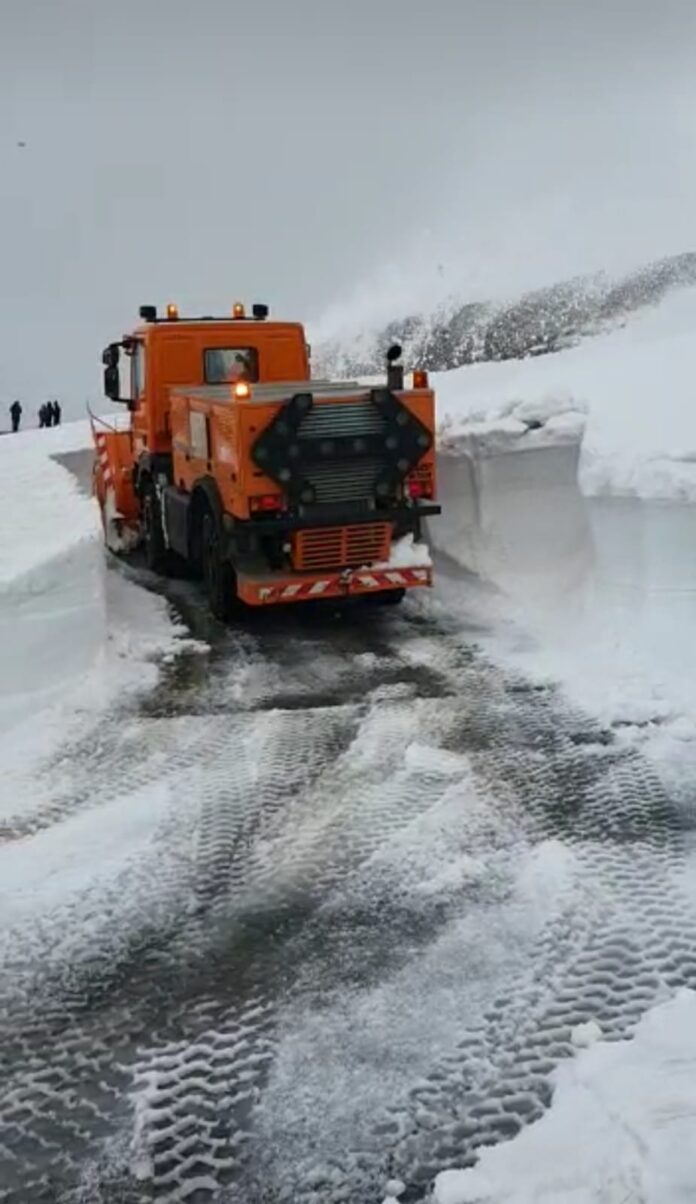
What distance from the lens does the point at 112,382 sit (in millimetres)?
12172

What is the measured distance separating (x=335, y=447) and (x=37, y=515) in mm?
2850

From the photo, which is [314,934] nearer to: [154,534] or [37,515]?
[37,515]

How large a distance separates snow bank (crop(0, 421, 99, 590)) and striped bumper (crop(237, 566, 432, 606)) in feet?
4.21

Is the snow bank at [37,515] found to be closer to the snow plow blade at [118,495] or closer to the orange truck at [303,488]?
the snow plow blade at [118,495]

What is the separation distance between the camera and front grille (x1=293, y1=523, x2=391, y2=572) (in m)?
9.17

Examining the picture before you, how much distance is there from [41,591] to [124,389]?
4804 millimetres

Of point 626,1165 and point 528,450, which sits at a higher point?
point 528,450

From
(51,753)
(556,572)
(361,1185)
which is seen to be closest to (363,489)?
(556,572)

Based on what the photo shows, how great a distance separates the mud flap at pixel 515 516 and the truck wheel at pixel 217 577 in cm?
238

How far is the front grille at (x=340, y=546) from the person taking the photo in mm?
9172

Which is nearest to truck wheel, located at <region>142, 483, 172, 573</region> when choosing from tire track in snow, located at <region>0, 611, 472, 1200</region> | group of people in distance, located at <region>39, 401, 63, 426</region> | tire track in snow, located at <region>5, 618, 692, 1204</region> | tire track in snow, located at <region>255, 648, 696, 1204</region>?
tire track in snow, located at <region>5, 618, 692, 1204</region>

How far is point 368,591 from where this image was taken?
948cm

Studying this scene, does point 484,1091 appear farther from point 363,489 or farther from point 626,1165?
point 363,489

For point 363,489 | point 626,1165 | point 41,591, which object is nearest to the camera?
point 626,1165
